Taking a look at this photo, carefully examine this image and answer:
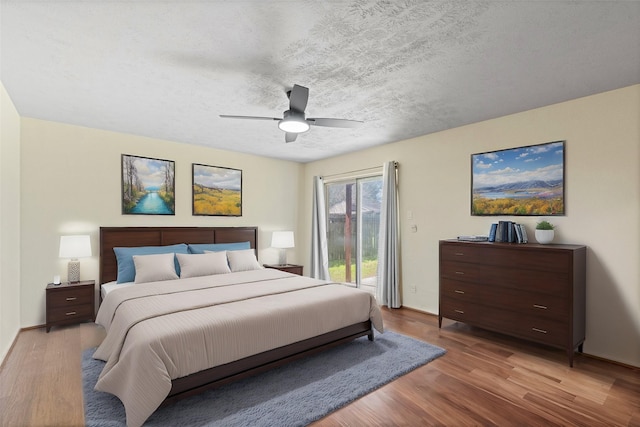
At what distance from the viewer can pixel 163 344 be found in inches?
85.7

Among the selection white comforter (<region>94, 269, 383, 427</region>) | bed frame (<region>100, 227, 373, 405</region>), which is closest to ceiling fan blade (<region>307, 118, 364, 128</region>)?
white comforter (<region>94, 269, 383, 427</region>)

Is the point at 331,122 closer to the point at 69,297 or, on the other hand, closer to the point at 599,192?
the point at 599,192

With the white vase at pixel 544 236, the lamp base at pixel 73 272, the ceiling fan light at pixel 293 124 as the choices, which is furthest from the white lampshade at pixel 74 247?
the white vase at pixel 544 236

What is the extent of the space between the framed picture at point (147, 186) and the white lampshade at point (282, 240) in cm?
175

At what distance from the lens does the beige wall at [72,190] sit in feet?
12.5

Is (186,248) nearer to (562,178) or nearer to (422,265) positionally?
(422,265)

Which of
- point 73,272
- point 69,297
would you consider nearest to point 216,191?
point 73,272

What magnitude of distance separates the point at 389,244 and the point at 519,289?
1925mm

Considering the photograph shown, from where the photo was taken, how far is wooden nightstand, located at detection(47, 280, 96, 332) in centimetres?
371

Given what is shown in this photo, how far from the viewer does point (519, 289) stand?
10.4 feet

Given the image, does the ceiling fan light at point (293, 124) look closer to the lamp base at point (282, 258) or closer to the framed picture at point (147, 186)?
the framed picture at point (147, 186)

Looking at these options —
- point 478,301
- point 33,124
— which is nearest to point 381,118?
point 478,301

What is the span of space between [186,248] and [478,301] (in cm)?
400

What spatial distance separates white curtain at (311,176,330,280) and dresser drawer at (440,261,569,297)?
264cm
